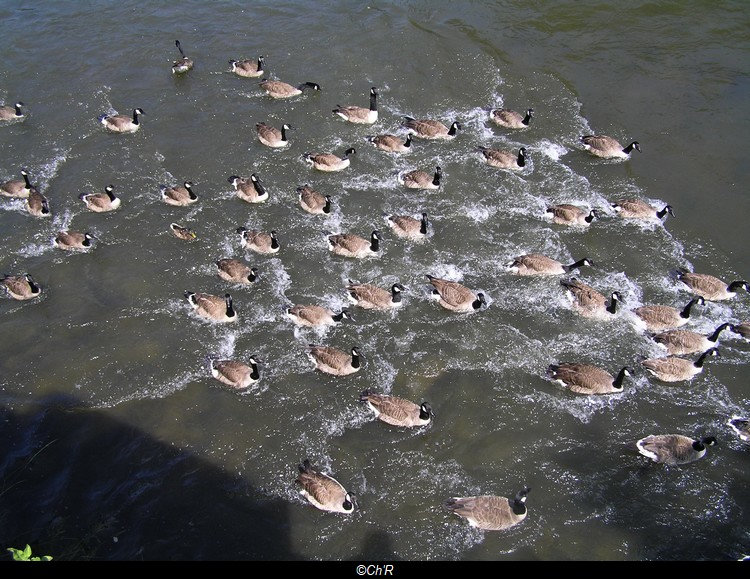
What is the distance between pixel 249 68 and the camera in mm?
20625

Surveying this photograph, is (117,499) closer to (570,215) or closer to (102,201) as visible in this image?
(102,201)

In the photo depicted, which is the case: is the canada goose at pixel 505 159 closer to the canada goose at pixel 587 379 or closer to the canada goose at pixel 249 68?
the canada goose at pixel 587 379

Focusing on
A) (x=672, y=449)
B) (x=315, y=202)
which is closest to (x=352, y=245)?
(x=315, y=202)

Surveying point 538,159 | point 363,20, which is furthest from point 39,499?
point 363,20

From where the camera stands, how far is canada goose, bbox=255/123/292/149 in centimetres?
1800

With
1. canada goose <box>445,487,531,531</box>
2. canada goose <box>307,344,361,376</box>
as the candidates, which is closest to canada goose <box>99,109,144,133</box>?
canada goose <box>307,344,361,376</box>

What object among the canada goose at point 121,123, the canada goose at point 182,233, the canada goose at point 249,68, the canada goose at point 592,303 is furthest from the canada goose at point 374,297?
the canada goose at point 249,68

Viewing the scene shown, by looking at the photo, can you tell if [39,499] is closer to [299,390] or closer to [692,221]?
[299,390]

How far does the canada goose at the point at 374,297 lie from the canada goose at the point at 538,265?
3.25 meters

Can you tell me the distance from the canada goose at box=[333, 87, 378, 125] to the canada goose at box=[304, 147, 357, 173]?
6.74 feet

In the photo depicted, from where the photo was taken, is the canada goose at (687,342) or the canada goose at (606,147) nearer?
the canada goose at (687,342)

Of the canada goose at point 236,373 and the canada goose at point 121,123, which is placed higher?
the canada goose at point 121,123

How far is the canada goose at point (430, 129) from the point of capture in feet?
60.1

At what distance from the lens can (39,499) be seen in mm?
10227
